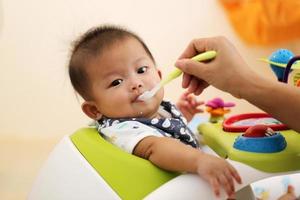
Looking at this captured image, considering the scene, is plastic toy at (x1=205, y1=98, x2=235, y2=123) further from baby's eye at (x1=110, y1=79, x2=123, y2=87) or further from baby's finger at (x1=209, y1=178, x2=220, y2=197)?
baby's finger at (x1=209, y1=178, x2=220, y2=197)

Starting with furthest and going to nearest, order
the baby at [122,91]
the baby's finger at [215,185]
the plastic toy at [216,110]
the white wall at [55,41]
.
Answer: the white wall at [55,41]
the plastic toy at [216,110]
the baby at [122,91]
the baby's finger at [215,185]

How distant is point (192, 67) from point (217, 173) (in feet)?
0.53

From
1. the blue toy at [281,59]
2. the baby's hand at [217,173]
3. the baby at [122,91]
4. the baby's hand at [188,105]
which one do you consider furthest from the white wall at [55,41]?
the baby's hand at [217,173]

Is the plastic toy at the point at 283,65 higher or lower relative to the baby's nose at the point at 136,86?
lower

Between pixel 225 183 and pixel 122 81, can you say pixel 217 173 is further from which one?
pixel 122 81

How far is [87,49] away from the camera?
2.60 ft

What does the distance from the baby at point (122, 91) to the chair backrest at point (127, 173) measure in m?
0.03

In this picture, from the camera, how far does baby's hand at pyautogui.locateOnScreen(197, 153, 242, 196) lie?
57cm

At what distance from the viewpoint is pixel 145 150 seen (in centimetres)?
68

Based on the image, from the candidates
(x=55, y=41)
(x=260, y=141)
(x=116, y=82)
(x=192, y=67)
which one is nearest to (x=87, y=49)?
(x=116, y=82)

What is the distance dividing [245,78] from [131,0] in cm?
105

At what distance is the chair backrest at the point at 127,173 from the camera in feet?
2.08

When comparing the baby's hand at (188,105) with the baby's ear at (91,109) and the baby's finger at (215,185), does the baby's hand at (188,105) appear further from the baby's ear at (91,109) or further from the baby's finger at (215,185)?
the baby's finger at (215,185)

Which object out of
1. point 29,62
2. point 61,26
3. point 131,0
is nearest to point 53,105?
point 29,62
